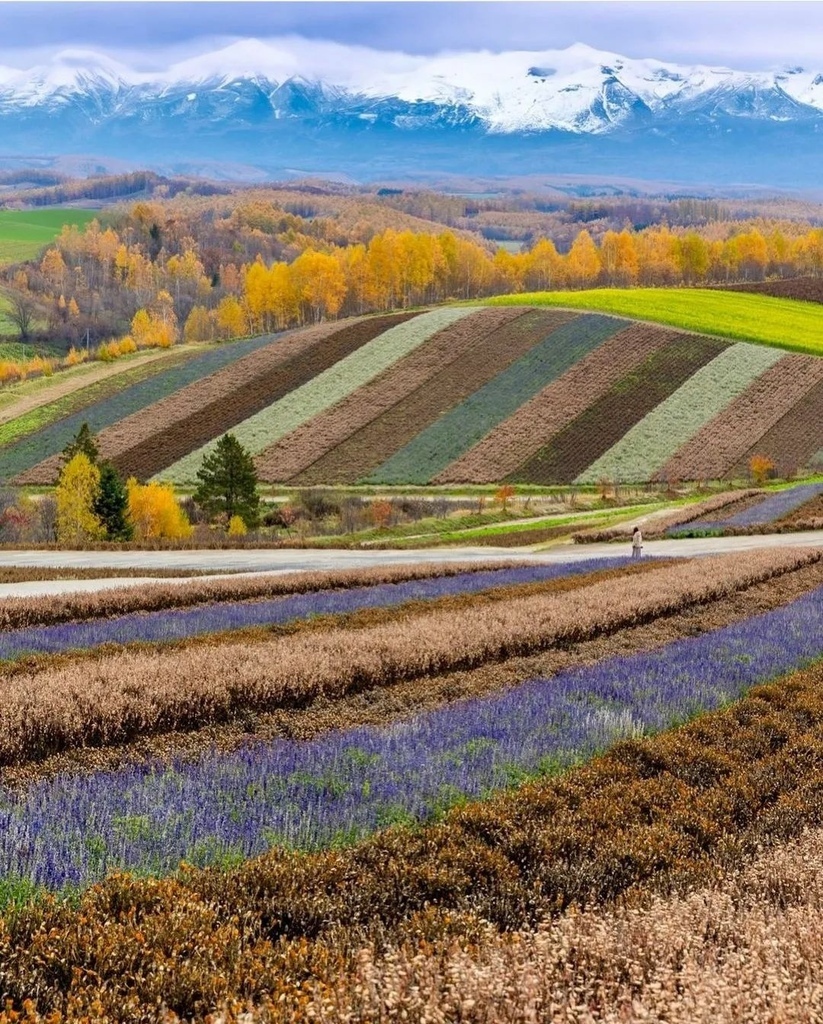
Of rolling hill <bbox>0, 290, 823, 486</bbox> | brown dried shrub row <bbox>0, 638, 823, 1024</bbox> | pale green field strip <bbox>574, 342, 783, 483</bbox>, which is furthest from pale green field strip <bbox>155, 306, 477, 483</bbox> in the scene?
brown dried shrub row <bbox>0, 638, 823, 1024</bbox>

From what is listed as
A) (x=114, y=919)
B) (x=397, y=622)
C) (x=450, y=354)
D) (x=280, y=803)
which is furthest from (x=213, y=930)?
(x=450, y=354)

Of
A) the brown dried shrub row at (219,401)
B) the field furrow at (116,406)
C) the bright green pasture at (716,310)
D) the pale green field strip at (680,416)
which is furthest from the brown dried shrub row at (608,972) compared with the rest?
the bright green pasture at (716,310)

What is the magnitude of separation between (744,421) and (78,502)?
49949 mm

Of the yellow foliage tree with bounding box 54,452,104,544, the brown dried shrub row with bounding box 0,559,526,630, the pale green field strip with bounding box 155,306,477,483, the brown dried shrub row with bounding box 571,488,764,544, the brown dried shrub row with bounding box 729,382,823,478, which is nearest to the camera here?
the brown dried shrub row with bounding box 0,559,526,630

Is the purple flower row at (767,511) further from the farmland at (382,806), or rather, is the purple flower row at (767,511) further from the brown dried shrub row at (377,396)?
the brown dried shrub row at (377,396)

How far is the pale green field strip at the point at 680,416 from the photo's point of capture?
68562 mm

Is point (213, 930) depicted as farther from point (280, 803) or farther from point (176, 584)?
point (176, 584)

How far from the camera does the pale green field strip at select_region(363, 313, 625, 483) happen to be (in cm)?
7162

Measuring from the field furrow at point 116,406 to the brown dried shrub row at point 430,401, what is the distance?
23.2 m

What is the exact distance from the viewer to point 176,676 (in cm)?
1125

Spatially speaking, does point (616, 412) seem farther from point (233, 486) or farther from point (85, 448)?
point (85, 448)

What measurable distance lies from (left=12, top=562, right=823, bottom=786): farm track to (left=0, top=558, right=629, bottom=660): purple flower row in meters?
1.75

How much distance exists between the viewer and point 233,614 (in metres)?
18.0

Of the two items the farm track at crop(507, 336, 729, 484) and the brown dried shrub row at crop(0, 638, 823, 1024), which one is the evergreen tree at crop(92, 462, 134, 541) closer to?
the farm track at crop(507, 336, 729, 484)
